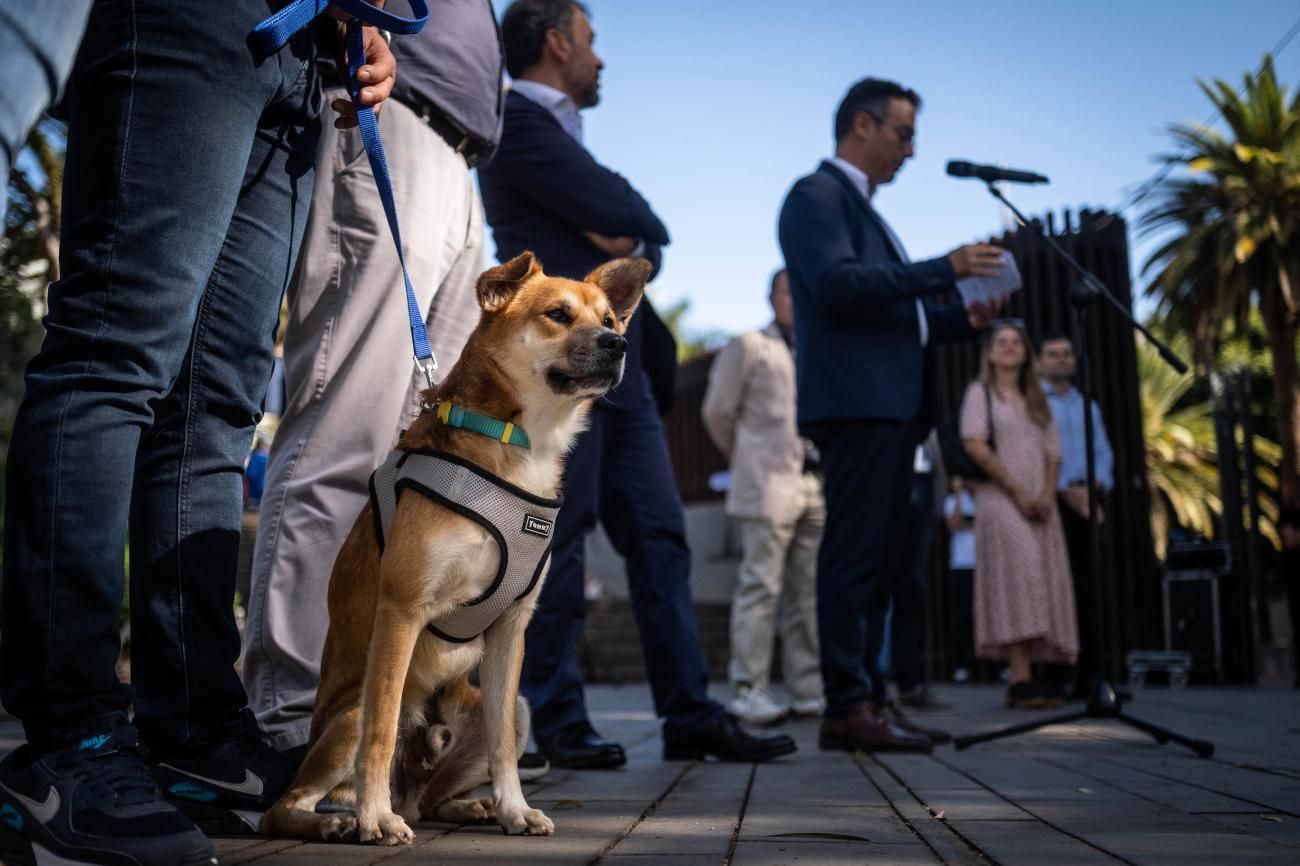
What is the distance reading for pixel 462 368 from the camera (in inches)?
108

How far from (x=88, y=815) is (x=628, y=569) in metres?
2.65

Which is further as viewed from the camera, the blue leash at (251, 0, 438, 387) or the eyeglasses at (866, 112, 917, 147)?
the eyeglasses at (866, 112, 917, 147)

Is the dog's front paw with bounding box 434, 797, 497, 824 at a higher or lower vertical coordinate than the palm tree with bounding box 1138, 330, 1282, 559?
lower

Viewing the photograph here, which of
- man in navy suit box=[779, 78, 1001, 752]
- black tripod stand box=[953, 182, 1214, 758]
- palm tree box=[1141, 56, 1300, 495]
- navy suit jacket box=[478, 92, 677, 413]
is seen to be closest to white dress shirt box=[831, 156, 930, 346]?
man in navy suit box=[779, 78, 1001, 752]

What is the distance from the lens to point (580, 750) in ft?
13.3

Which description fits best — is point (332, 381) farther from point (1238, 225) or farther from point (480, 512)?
point (1238, 225)

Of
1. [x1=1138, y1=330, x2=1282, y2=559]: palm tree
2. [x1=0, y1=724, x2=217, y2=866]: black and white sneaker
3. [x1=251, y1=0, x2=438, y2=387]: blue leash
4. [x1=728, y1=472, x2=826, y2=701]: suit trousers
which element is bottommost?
[x1=0, y1=724, x2=217, y2=866]: black and white sneaker

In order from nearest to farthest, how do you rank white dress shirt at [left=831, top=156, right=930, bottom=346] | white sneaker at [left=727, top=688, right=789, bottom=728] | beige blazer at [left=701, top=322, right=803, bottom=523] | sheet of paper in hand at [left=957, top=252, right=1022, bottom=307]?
sheet of paper in hand at [left=957, top=252, right=1022, bottom=307] → white dress shirt at [left=831, top=156, right=930, bottom=346] → white sneaker at [left=727, top=688, right=789, bottom=728] → beige blazer at [left=701, top=322, right=803, bottom=523]

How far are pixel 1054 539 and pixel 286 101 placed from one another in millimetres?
6740

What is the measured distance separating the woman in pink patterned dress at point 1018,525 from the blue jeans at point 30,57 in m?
7.20

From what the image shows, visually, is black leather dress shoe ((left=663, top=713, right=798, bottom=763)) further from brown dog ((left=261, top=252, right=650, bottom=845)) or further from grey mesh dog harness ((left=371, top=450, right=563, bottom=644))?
grey mesh dog harness ((left=371, top=450, right=563, bottom=644))

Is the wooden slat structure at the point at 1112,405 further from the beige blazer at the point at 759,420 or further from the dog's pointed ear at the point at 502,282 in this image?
the dog's pointed ear at the point at 502,282

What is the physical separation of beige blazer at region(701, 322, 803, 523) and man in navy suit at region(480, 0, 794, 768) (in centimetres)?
306

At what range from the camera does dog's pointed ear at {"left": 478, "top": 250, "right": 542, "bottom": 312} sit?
2.85 m
